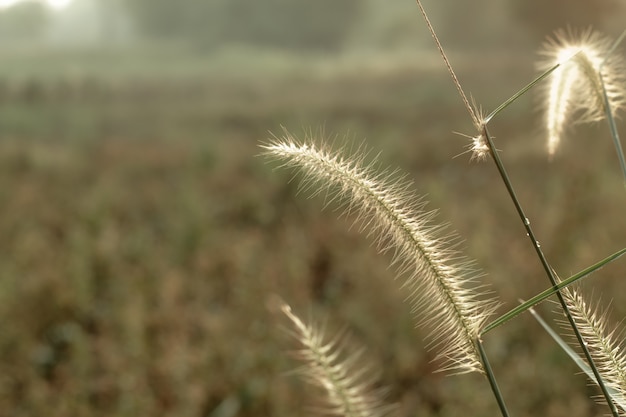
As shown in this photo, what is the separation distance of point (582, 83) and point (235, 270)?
304 cm

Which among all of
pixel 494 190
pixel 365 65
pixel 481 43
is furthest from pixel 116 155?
pixel 481 43

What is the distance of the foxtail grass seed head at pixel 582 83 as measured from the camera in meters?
0.63

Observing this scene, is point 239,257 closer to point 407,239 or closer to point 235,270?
point 235,270

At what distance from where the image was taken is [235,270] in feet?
11.8

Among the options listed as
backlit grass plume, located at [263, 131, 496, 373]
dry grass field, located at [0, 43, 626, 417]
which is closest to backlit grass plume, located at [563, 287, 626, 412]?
backlit grass plume, located at [263, 131, 496, 373]

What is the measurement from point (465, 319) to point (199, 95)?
14556 millimetres

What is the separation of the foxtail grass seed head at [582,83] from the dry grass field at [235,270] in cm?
22

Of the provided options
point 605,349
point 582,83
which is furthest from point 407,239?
point 582,83

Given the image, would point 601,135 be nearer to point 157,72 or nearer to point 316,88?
point 316,88

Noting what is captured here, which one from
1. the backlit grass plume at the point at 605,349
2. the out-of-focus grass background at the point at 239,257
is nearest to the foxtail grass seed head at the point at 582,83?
the backlit grass plume at the point at 605,349

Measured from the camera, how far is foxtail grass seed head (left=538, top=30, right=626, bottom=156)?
63cm

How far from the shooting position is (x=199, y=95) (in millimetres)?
14586

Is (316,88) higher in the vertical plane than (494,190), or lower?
higher

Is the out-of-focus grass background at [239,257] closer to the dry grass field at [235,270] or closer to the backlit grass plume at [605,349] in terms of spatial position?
the dry grass field at [235,270]
